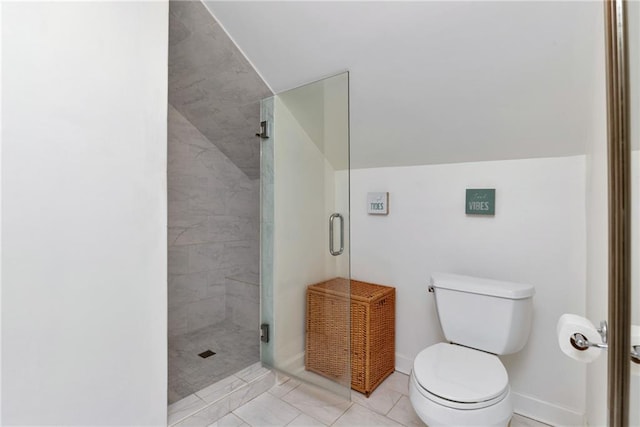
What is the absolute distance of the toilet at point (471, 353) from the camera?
3.94 feet

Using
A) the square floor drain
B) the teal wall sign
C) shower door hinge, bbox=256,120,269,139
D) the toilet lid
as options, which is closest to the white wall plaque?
the teal wall sign

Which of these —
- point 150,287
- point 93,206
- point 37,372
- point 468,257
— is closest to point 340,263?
point 468,257

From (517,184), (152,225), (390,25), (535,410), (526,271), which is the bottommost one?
(535,410)

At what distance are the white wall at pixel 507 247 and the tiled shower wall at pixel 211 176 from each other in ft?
3.43

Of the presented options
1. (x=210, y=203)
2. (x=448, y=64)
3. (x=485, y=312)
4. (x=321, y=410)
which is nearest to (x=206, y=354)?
(x=321, y=410)

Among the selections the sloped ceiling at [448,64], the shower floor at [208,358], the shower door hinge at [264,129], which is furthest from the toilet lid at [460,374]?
the shower door hinge at [264,129]

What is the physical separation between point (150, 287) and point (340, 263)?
101 centimetres

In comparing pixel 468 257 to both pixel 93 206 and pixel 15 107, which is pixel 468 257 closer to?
pixel 93 206

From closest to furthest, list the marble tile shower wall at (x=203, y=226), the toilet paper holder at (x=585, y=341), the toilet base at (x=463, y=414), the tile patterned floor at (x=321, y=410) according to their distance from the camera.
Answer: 1. the toilet paper holder at (x=585, y=341)
2. the toilet base at (x=463, y=414)
3. the tile patterned floor at (x=321, y=410)
4. the marble tile shower wall at (x=203, y=226)

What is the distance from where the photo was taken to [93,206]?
3.81ft

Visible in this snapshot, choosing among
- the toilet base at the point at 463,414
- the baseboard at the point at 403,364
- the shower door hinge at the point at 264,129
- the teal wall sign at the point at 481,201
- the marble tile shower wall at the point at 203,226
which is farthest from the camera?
the marble tile shower wall at the point at 203,226

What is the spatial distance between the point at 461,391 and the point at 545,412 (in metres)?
0.87

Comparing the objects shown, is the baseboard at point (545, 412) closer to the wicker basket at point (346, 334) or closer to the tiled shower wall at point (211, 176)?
the wicker basket at point (346, 334)

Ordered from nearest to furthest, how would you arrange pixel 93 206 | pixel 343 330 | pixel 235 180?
pixel 93 206
pixel 343 330
pixel 235 180
